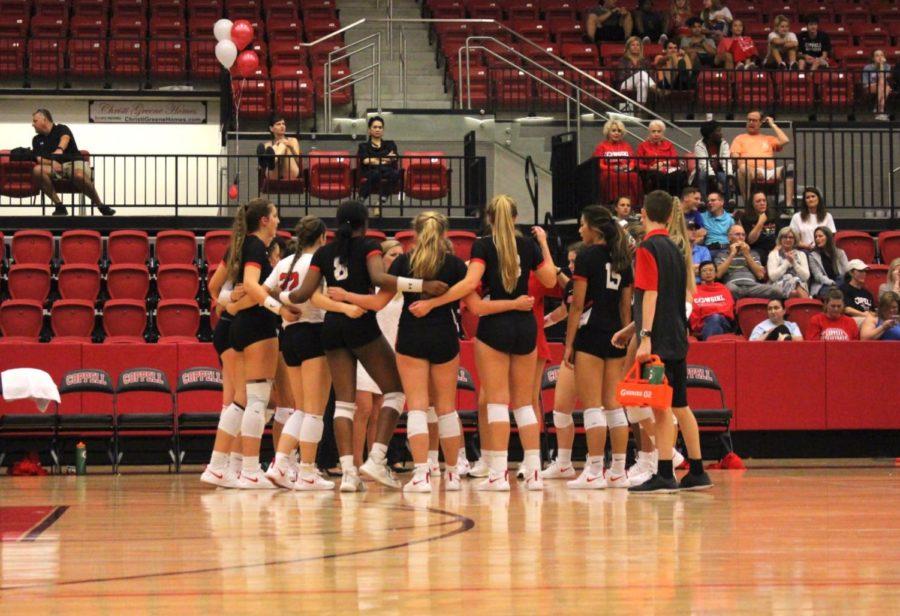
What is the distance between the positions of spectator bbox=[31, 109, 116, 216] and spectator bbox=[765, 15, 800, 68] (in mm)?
10513

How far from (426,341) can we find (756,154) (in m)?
9.81

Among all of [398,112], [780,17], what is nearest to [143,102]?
[398,112]

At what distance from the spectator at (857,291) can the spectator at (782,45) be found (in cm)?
763

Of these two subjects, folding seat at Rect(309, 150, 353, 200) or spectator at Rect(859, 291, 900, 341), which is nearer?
spectator at Rect(859, 291, 900, 341)

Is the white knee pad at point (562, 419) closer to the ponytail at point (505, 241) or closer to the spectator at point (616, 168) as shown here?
the ponytail at point (505, 241)

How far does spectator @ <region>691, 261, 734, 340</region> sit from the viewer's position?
48.2 ft

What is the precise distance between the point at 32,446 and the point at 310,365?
5.15 metres

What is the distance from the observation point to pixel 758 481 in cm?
1068

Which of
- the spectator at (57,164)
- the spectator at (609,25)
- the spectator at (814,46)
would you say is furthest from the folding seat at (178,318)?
the spectator at (814,46)

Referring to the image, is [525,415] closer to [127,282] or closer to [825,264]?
[127,282]

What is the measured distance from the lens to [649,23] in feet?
76.7

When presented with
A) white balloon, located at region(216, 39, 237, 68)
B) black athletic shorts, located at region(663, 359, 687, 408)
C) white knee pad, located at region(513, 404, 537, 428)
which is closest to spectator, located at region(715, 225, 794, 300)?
black athletic shorts, located at region(663, 359, 687, 408)

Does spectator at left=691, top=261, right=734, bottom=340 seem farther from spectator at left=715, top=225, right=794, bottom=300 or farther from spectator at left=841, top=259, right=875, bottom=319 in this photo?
spectator at left=841, top=259, right=875, bottom=319

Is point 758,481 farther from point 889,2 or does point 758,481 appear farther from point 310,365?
point 889,2
